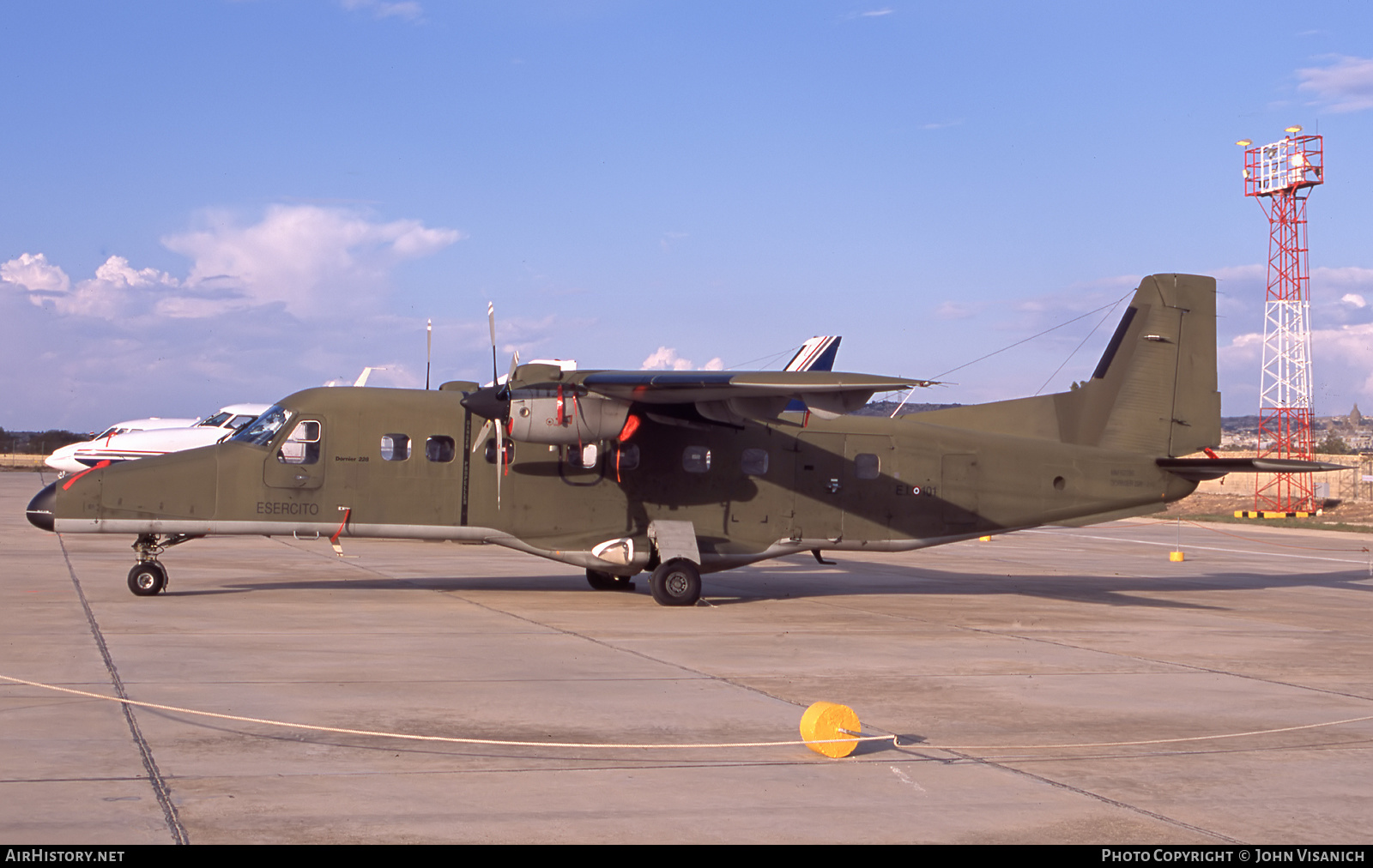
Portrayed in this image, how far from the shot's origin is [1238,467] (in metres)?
17.5

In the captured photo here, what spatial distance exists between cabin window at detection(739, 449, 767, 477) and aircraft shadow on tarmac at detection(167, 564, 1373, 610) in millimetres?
1884

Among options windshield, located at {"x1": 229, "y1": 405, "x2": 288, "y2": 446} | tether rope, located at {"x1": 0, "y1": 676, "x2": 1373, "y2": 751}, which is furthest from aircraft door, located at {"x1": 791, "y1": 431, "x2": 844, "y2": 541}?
tether rope, located at {"x1": 0, "y1": 676, "x2": 1373, "y2": 751}

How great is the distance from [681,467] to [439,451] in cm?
342

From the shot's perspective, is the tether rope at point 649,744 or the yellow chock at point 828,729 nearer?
the yellow chock at point 828,729

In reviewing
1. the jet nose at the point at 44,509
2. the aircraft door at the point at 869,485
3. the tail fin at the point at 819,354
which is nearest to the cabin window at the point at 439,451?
the jet nose at the point at 44,509

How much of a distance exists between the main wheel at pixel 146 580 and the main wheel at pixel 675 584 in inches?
257

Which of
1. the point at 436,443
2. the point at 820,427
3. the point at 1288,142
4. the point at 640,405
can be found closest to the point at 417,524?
the point at 436,443

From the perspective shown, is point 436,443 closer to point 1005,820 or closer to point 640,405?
point 640,405

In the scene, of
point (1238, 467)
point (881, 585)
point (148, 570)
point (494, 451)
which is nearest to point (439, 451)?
point (494, 451)

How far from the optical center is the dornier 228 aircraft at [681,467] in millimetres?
15695

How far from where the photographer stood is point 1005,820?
6.22 m

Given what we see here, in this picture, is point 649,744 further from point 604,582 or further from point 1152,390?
point 1152,390

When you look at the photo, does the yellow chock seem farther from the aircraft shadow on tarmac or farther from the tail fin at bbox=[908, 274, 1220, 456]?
the tail fin at bbox=[908, 274, 1220, 456]

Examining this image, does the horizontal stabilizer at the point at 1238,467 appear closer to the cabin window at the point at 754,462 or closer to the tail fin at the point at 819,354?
the cabin window at the point at 754,462
